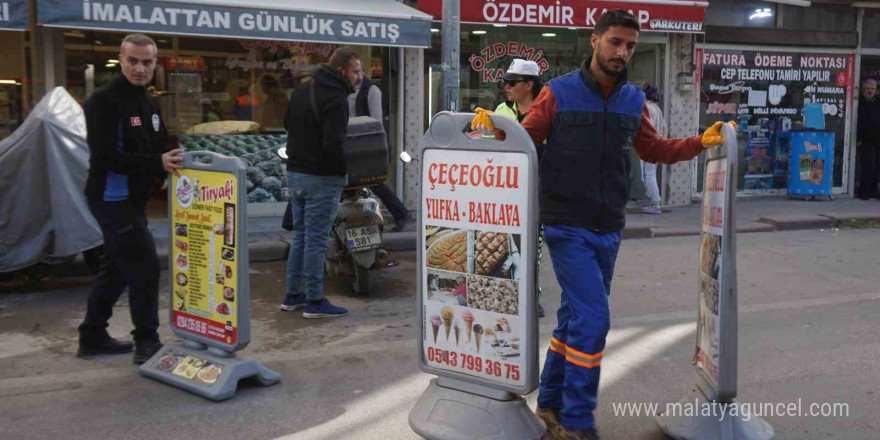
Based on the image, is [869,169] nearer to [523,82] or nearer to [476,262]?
[523,82]

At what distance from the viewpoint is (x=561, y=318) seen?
409 cm

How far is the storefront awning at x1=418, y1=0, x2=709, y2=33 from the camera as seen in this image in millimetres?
11492

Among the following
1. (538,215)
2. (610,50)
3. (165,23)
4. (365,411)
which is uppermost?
(165,23)

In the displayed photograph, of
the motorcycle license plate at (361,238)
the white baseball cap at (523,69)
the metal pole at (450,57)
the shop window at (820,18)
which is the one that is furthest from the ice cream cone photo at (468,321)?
the shop window at (820,18)

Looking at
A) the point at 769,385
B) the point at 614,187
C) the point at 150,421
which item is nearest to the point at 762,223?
the point at 769,385

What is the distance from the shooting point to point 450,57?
9.54 m

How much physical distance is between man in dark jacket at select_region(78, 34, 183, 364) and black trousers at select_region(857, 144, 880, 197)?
11964mm

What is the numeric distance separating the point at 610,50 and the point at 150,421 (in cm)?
276

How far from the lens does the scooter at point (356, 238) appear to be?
7.11 m

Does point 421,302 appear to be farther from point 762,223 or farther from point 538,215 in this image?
point 762,223

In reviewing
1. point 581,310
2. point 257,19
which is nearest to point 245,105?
point 257,19

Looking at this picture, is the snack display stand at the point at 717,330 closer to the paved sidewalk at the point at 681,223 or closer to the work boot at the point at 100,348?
the work boot at the point at 100,348

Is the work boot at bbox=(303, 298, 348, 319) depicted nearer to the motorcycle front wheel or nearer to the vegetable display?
the motorcycle front wheel

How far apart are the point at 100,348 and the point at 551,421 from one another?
2883mm
